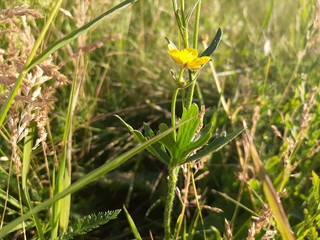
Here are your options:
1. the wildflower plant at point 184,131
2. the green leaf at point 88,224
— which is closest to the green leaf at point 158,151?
the wildflower plant at point 184,131

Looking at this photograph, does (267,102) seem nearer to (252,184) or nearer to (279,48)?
(252,184)

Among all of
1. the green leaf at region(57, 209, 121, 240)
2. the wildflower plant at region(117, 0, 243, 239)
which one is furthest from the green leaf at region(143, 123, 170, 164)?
the green leaf at region(57, 209, 121, 240)

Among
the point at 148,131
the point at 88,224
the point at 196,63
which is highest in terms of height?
the point at 196,63

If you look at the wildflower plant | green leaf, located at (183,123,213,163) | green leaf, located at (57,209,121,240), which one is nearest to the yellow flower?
the wildflower plant

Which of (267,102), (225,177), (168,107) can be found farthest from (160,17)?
(225,177)

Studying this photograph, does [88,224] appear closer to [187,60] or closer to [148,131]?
[148,131]

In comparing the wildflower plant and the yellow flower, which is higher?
the yellow flower

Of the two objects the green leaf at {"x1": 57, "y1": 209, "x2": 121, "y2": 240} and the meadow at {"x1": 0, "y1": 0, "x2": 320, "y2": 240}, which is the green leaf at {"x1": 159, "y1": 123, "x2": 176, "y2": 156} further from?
the green leaf at {"x1": 57, "y1": 209, "x2": 121, "y2": 240}

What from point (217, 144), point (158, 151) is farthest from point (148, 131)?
point (217, 144)
